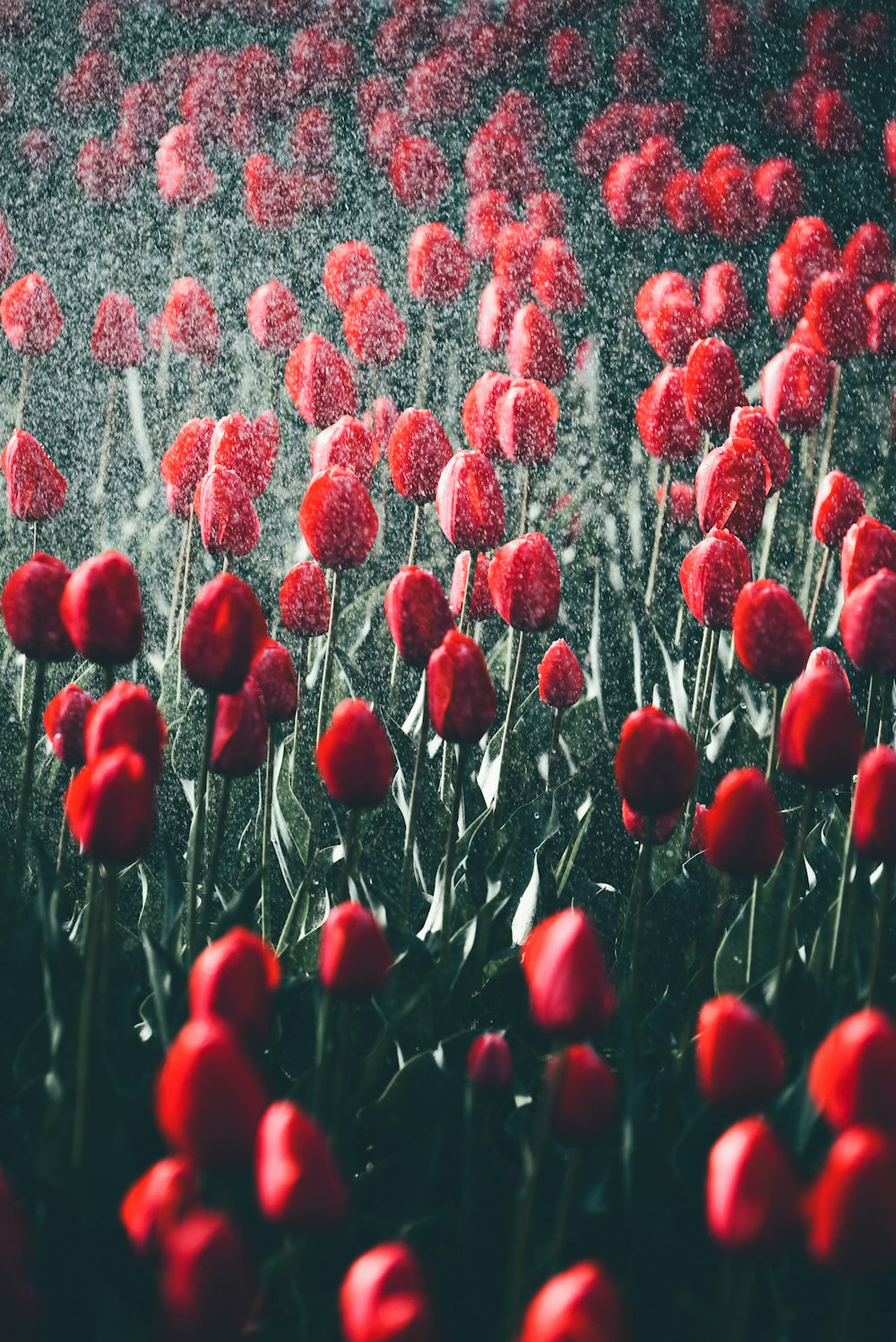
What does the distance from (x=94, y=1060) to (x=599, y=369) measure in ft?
3.14

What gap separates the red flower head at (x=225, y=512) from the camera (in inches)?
30.0

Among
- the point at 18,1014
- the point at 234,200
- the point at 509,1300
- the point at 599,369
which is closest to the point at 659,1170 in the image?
the point at 509,1300

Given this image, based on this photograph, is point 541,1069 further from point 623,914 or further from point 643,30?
point 643,30

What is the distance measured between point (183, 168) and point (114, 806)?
0.93 m

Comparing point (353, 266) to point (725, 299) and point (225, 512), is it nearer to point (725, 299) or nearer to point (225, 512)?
point (725, 299)

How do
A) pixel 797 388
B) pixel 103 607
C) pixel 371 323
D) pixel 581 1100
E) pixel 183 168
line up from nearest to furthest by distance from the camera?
pixel 581 1100
pixel 103 607
pixel 797 388
pixel 371 323
pixel 183 168

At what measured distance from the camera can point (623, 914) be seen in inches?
31.4

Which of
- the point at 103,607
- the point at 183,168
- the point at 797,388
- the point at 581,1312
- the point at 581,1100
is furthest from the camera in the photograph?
the point at 183,168

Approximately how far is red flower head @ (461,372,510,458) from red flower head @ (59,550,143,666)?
431 millimetres

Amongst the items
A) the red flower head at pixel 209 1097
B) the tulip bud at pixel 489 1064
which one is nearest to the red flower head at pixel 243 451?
the tulip bud at pixel 489 1064

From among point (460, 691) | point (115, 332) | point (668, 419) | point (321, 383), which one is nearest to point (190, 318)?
point (115, 332)

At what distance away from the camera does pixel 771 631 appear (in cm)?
56

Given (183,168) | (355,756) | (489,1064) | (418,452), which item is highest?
(183,168)

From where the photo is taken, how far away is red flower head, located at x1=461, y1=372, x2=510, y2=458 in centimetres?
91
